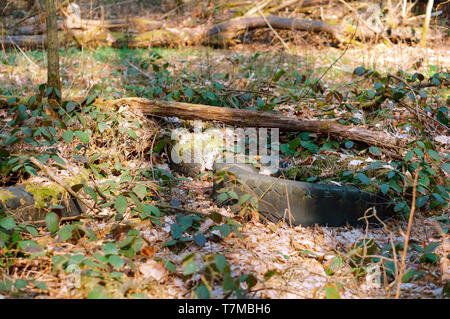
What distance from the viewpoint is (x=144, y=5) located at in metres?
11.5

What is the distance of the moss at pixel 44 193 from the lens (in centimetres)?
307

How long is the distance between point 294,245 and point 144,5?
406 inches

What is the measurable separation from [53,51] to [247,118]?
238cm

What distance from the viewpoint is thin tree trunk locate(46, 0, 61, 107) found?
4.31m

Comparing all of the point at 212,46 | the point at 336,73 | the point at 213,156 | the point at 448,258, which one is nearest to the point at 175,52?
the point at 212,46

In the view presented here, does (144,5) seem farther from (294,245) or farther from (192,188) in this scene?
(294,245)

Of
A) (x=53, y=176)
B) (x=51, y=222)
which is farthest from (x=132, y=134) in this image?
(x=51, y=222)

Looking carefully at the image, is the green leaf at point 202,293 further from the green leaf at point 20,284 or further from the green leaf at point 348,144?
the green leaf at point 348,144

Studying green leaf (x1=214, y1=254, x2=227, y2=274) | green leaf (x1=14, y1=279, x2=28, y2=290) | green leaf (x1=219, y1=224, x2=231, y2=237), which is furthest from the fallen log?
green leaf (x1=14, y1=279, x2=28, y2=290)

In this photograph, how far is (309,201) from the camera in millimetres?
3373

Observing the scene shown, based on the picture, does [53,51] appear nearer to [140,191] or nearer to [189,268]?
[140,191]

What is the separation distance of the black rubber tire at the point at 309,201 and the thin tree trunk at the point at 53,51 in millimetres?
2412

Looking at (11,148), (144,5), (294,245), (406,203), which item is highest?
(144,5)

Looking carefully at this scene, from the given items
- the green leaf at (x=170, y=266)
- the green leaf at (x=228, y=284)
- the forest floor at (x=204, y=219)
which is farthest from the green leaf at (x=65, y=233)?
the green leaf at (x=228, y=284)
